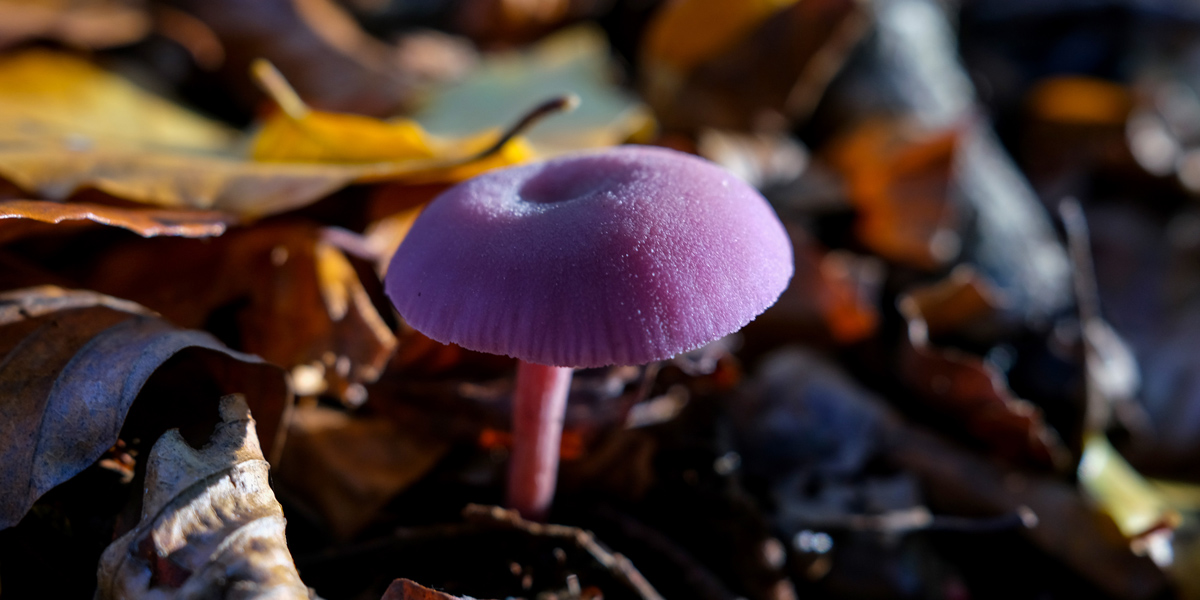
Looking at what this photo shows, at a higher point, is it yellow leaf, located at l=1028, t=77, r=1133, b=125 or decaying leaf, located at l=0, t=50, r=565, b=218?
decaying leaf, located at l=0, t=50, r=565, b=218

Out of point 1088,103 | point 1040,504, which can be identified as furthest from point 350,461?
point 1088,103

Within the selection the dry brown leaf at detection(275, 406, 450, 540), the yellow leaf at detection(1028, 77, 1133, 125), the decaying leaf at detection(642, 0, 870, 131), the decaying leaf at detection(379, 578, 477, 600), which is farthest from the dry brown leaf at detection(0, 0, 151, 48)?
the yellow leaf at detection(1028, 77, 1133, 125)

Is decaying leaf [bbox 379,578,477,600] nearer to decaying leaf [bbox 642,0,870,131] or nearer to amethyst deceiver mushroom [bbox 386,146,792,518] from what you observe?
amethyst deceiver mushroom [bbox 386,146,792,518]

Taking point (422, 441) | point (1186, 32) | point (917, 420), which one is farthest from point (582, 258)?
point (1186, 32)

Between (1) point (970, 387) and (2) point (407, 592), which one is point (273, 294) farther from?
(1) point (970, 387)

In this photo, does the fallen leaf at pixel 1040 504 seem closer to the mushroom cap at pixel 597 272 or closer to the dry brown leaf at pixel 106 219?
the mushroom cap at pixel 597 272

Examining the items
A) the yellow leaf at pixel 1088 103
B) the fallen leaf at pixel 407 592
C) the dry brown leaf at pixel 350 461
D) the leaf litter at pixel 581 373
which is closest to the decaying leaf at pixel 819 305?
the leaf litter at pixel 581 373
